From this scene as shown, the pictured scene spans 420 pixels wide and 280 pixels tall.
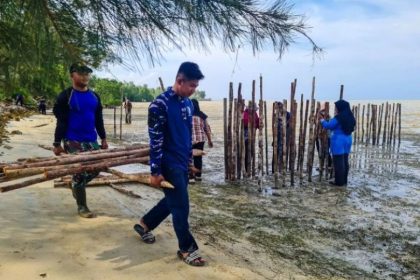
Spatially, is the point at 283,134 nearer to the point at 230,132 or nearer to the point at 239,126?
the point at 239,126

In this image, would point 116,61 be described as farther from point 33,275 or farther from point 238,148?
point 238,148

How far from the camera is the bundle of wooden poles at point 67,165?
3.14 metres

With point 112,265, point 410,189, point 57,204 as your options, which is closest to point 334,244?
point 112,265

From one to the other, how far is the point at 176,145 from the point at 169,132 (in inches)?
4.4

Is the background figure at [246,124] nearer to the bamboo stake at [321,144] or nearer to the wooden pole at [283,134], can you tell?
the wooden pole at [283,134]

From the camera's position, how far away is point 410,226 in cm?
588

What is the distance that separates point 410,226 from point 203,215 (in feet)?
9.44

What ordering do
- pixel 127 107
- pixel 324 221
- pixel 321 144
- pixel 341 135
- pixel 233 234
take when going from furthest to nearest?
1. pixel 127 107
2. pixel 321 144
3. pixel 341 135
4. pixel 324 221
5. pixel 233 234

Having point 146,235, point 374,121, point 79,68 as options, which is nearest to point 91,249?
point 146,235

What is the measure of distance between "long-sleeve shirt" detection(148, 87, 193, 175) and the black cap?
683 millimetres

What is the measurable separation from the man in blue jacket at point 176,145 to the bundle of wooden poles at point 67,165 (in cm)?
13

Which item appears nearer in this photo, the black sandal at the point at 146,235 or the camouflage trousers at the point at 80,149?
the black sandal at the point at 146,235

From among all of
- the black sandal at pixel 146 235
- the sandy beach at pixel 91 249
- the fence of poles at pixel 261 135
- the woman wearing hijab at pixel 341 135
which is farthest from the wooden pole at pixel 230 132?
the black sandal at pixel 146 235

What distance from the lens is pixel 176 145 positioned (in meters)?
3.24
